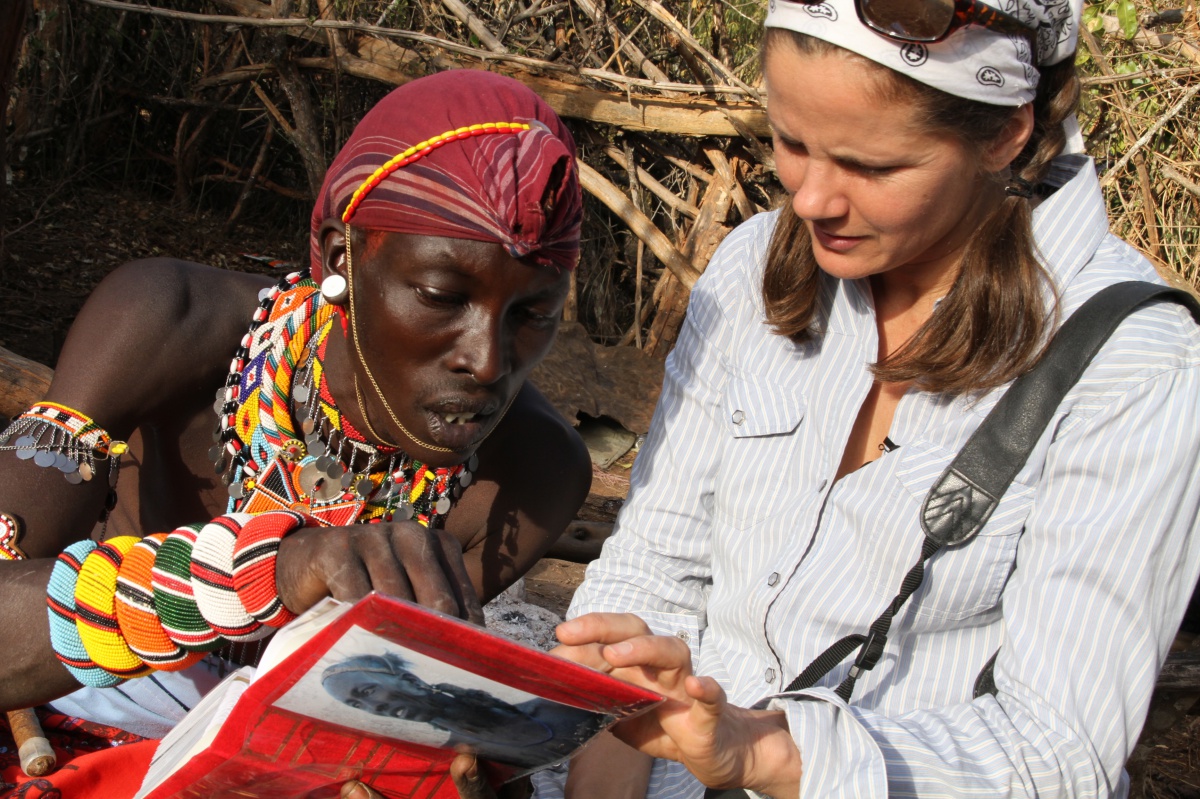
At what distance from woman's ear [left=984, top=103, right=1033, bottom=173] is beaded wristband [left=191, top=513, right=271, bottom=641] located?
4.25 feet

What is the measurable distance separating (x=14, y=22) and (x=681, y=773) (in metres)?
2.71

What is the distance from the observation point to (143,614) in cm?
153

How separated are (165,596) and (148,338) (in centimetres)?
86

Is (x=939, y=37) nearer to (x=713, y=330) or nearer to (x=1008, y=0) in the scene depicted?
(x=1008, y=0)

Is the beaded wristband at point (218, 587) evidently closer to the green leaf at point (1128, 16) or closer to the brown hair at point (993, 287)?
the brown hair at point (993, 287)

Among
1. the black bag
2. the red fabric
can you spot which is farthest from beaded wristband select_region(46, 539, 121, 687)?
the black bag

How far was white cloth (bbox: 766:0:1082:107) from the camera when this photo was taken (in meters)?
1.61

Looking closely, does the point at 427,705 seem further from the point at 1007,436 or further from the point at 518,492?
the point at 518,492

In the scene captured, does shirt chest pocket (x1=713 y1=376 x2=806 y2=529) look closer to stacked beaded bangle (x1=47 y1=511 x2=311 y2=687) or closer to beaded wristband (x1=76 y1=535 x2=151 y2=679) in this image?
stacked beaded bangle (x1=47 y1=511 x2=311 y2=687)

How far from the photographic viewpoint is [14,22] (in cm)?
305

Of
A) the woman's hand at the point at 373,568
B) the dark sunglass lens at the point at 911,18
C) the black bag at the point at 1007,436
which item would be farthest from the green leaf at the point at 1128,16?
the woman's hand at the point at 373,568

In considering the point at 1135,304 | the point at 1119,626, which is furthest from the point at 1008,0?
the point at 1119,626

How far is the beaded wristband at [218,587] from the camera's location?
1.48 m

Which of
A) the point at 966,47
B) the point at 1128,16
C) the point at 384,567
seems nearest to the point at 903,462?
the point at 966,47
